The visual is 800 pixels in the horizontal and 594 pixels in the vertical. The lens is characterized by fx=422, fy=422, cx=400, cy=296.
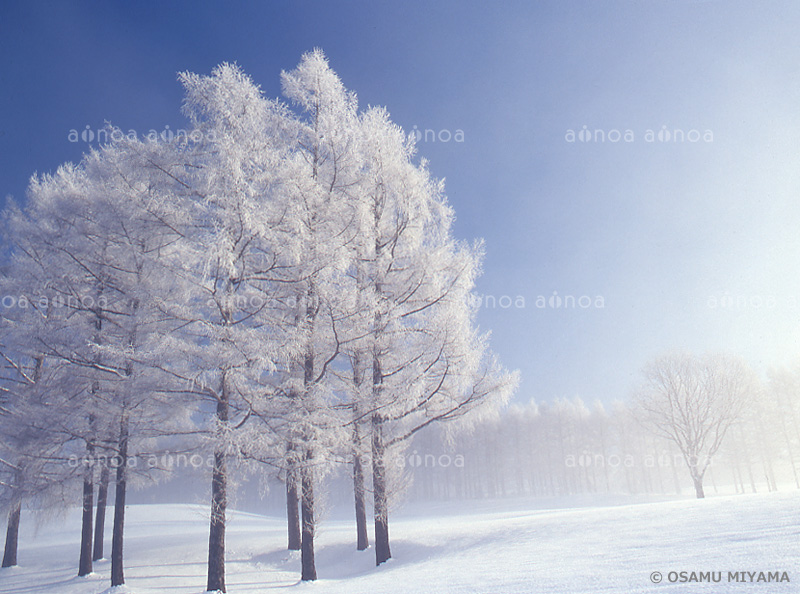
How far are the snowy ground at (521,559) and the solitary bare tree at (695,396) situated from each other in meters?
14.2

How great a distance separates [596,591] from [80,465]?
44.8ft

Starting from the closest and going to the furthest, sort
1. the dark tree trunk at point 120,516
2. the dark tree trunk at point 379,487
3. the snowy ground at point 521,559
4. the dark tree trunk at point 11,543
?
the snowy ground at point 521,559, the dark tree trunk at point 379,487, the dark tree trunk at point 120,516, the dark tree trunk at point 11,543

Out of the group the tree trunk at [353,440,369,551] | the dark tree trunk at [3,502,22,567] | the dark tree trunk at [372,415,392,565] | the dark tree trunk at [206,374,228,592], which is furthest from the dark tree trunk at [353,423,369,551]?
the dark tree trunk at [3,502,22,567]

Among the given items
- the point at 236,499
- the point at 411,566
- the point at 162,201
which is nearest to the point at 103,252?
the point at 162,201

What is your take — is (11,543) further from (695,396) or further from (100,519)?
(695,396)

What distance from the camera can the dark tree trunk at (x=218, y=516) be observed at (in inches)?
363

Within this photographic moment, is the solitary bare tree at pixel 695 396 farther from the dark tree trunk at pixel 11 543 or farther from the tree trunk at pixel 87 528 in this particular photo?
the dark tree trunk at pixel 11 543

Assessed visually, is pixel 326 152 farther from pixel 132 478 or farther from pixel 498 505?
pixel 498 505

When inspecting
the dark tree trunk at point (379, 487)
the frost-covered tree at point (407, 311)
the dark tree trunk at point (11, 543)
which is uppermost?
the frost-covered tree at point (407, 311)

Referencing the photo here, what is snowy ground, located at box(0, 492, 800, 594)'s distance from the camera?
577 cm

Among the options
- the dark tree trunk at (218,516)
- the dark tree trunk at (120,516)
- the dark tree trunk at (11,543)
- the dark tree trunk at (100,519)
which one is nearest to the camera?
the dark tree trunk at (218,516)

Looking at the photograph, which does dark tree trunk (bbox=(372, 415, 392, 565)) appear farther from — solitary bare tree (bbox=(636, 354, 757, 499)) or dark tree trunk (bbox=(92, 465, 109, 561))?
solitary bare tree (bbox=(636, 354, 757, 499))

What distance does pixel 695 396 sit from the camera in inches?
988

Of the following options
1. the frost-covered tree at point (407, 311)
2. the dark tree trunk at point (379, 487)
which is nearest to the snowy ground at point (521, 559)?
the dark tree trunk at point (379, 487)
